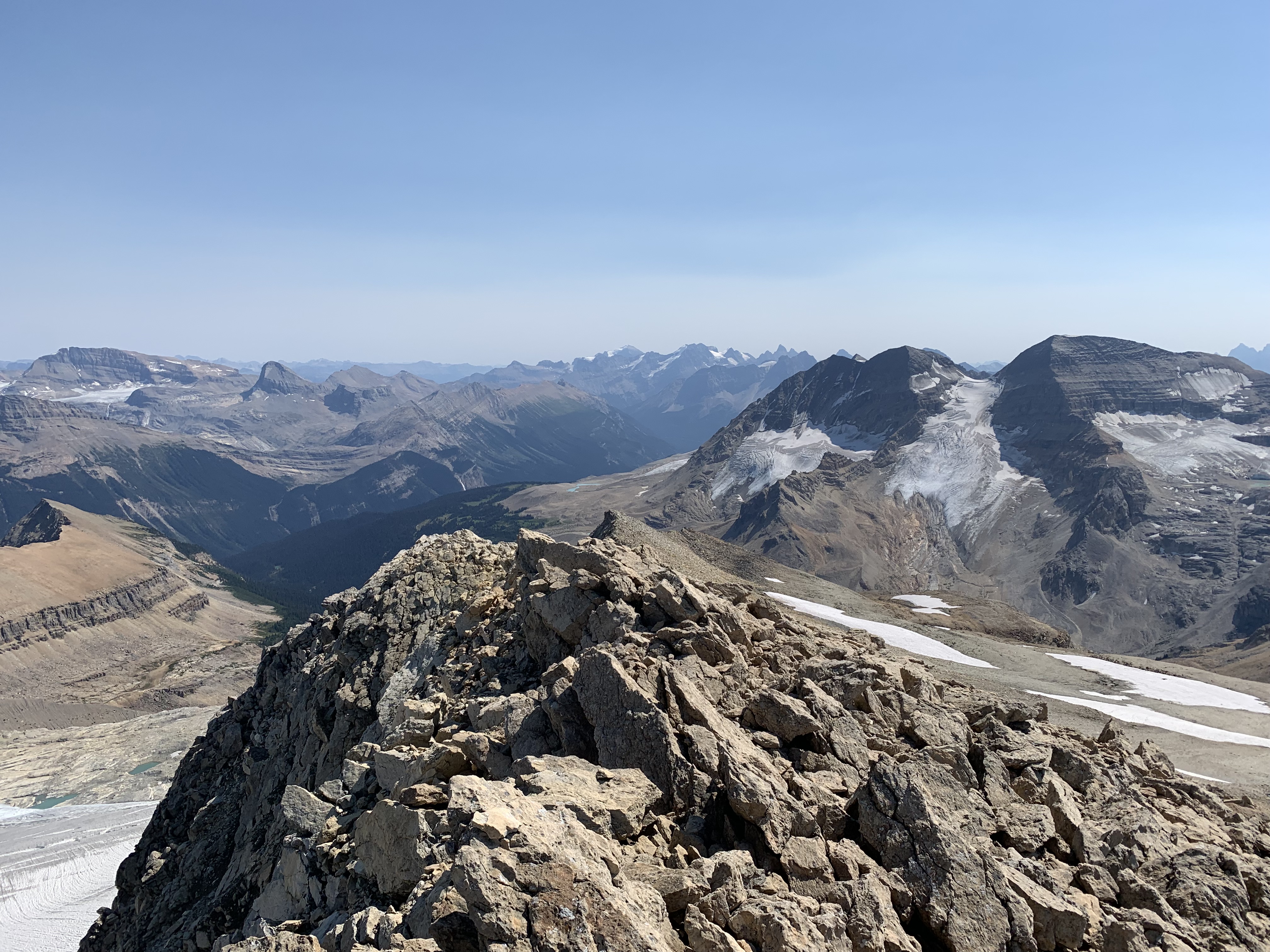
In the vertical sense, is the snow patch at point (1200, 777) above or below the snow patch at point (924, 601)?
above

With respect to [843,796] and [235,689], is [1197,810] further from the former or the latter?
[235,689]

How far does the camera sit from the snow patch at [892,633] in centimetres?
6806

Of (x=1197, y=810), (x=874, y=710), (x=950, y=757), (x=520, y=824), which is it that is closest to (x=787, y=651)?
(x=874, y=710)

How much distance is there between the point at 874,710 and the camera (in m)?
21.9

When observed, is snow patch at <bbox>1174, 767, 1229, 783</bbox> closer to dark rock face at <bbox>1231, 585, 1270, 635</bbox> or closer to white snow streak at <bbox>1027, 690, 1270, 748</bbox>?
white snow streak at <bbox>1027, 690, 1270, 748</bbox>

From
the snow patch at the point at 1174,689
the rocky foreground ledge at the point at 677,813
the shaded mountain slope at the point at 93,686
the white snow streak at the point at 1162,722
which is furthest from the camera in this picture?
the shaded mountain slope at the point at 93,686

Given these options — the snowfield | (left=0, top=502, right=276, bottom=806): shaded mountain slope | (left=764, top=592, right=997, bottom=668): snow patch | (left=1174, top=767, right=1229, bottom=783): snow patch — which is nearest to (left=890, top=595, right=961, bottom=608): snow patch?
(left=764, top=592, right=997, bottom=668): snow patch

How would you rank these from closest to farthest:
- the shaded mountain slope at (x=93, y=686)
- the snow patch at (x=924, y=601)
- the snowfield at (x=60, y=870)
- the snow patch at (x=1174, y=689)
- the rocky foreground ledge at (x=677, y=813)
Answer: the rocky foreground ledge at (x=677, y=813) < the snowfield at (x=60, y=870) < the snow patch at (x=1174, y=689) < the shaded mountain slope at (x=93, y=686) < the snow patch at (x=924, y=601)

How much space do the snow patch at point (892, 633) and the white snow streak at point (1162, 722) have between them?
9.22m

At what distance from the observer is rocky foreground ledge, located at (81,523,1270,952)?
13.5 m

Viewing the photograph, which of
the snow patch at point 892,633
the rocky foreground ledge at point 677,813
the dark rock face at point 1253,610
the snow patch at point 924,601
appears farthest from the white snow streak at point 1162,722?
the dark rock face at point 1253,610

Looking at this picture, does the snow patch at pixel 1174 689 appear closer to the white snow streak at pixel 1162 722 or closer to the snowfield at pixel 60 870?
the white snow streak at pixel 1162 722

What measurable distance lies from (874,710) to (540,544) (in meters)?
15.5

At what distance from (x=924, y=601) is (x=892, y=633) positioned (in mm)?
40280
